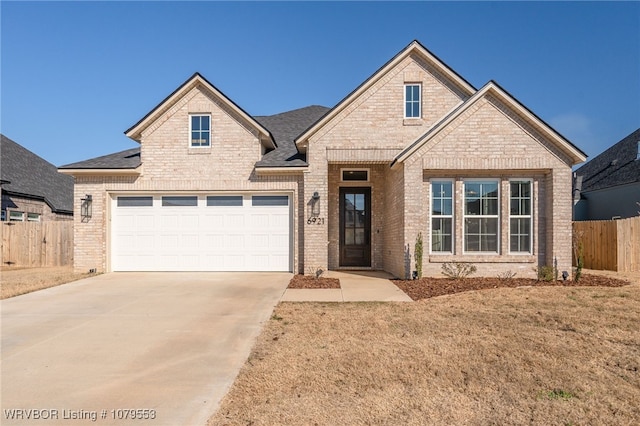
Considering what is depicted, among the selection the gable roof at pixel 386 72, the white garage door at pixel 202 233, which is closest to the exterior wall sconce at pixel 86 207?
the white garage door at pixel 202 233

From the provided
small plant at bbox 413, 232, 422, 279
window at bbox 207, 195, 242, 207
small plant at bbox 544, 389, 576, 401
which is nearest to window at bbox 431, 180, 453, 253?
small plant at bbox 413, 232, 422, 279

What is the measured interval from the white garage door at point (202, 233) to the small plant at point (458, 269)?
4988 mm

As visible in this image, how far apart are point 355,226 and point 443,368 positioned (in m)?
9.91

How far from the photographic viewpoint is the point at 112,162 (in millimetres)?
13305

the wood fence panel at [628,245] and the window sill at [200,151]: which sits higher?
the window sill at [200,151]

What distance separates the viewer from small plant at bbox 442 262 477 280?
11.1 m

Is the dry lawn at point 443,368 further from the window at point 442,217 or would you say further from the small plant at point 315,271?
the small plant at point 315,271

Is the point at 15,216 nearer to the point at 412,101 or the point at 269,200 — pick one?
the point at 269,200

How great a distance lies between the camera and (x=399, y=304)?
8.12m

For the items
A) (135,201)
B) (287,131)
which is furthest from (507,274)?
(135,201)

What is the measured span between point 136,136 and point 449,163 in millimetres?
10224

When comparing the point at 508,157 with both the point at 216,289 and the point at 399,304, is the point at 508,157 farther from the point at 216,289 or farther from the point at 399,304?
the point at 216,289

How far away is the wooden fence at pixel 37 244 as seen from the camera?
16375mm

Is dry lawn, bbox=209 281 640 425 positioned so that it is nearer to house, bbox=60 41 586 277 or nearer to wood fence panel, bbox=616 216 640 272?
house, bbox=60 41 586 277
